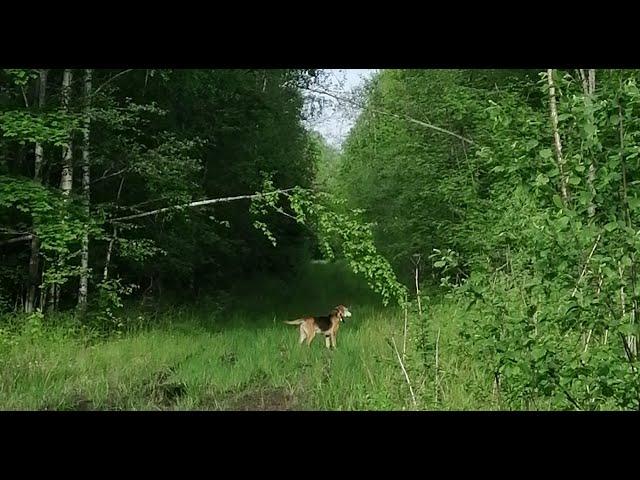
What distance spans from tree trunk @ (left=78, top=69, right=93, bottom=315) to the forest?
0.08 feet

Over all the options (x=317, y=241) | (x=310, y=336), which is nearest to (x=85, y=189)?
(x=317, y=241)

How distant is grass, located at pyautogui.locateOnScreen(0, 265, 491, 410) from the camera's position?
354 cm

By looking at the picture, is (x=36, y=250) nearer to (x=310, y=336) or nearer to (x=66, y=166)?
(x=66, y=166)

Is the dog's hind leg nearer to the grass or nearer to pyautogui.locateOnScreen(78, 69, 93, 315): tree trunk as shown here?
the grass

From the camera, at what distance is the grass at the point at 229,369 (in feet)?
11.6

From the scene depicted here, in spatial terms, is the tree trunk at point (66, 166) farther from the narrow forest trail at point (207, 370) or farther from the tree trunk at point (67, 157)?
the narrow forest trail at point (207, 370)

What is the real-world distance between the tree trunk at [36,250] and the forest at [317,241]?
0.09 feet

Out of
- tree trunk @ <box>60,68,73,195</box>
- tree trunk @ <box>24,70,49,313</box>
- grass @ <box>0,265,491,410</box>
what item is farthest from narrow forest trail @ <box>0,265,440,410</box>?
tree trunk @ <box>60,68,73,195</box>

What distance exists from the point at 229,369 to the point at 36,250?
2648 millimetres

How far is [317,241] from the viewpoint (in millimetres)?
7117

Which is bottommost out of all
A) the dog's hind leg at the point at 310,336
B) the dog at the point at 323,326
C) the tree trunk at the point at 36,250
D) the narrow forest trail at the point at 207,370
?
the narrow forest trail at the point at 207,370

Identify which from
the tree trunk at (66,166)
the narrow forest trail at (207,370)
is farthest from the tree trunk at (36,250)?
the narrow forest trail at (207,370)
